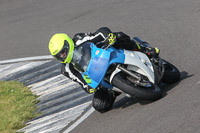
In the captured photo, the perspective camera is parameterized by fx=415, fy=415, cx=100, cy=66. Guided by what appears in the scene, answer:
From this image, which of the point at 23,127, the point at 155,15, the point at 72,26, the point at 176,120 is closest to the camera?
the point at 176,120

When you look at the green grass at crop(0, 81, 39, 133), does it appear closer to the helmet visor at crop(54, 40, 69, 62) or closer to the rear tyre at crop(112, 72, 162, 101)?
the helmet visor at crop(54, 40, 69, 62)

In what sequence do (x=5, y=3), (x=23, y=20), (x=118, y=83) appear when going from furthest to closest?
(x=5, y=3) → (x=23, y=20) → (x=118, y=83)

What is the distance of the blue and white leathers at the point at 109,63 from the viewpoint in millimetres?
7270

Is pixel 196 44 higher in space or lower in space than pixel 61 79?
higher

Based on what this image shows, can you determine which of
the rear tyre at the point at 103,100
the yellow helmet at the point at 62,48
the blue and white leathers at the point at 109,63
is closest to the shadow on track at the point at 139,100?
the rear tyre at the point at 103,100

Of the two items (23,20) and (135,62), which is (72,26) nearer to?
(23,20)

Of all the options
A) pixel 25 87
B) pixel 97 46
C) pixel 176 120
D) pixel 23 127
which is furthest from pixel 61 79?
pixel 176 120

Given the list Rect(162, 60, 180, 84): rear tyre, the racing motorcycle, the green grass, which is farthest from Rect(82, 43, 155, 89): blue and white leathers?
the green grass

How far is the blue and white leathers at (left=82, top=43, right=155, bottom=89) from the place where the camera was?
727cm

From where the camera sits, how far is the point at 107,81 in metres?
7.48

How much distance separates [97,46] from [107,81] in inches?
28.2

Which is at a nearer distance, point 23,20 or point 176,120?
point 176,120

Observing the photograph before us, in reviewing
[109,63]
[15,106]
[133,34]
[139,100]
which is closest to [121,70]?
[109,63]

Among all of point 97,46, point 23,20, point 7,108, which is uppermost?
point 97,46
